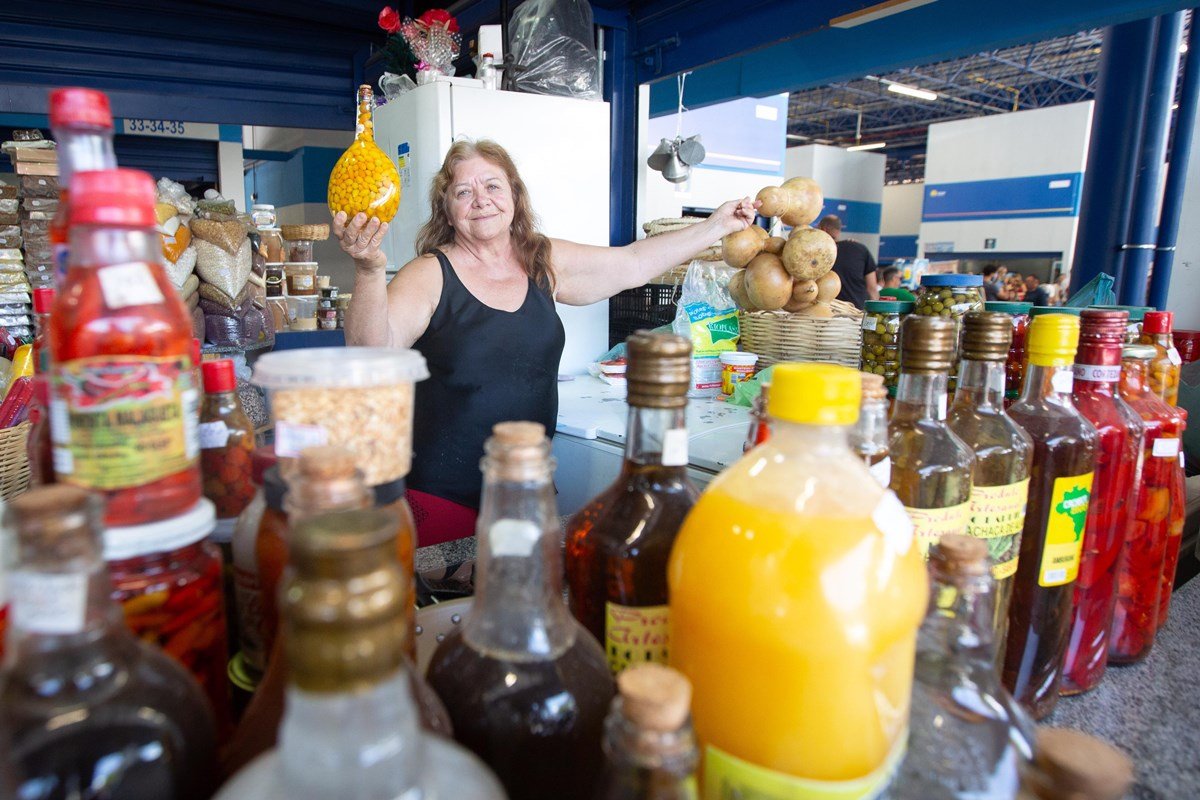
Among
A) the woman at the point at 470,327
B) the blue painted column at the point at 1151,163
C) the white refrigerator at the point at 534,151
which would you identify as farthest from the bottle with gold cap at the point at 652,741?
the blue painted column at the point at 1151,163

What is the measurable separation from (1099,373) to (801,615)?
64 cm

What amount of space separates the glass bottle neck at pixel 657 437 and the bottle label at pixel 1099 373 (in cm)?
56

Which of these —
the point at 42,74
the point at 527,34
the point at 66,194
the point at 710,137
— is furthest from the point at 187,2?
the point at 66,194

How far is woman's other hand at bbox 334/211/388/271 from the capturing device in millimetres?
1198

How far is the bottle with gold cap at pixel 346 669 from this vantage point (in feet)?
0.92

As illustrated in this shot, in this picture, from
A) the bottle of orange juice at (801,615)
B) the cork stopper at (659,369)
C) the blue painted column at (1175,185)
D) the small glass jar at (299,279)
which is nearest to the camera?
the bottle of orange juice at (801,615)

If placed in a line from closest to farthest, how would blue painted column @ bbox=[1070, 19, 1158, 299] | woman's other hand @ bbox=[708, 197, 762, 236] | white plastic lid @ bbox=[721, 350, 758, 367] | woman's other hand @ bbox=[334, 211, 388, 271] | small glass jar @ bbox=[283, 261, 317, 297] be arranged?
woman's other hand @ bbox=[334, 211, 388, 271] → woman's other hand @ bbox=[708, 197, 762, 236] → white plastic lid @ bbox=[721, 350, 758, 367] → blue painted column @ bbox=[1070, 19, 1158, 299] → small glass jar @ bbox=[283, 261, 317, 297]

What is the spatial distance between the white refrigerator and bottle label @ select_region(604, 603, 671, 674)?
7.28 ft

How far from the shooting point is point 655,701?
0.33m

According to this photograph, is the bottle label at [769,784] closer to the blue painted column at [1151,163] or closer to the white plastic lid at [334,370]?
the white plastic lid at [334,370]

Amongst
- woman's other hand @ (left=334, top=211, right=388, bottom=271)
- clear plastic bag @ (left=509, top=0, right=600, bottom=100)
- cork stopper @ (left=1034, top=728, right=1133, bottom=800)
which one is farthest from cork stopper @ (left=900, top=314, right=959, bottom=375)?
clear plastic bag @ (left=509, top=0, right=600, bottom=100)

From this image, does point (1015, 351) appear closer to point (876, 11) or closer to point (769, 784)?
point (769, 784)

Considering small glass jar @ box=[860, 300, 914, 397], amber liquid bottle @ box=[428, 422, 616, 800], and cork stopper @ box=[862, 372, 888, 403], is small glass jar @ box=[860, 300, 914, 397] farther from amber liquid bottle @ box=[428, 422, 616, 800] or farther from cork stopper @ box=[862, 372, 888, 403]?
amber liquid bottle @ box=[428, 422, 616, 800]

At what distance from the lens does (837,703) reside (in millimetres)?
403
